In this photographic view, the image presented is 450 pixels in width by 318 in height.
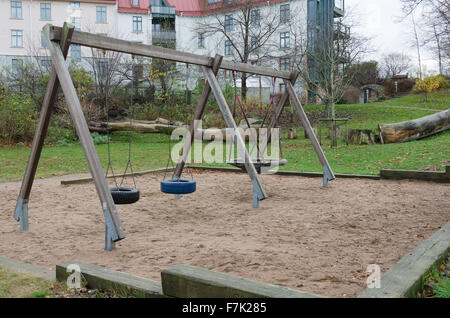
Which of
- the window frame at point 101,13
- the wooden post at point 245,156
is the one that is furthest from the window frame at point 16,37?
the wooden post at point 245,156

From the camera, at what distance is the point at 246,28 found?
22672 millimetres

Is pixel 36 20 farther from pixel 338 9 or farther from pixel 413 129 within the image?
pixel 413 129

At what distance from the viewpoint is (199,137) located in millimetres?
18391

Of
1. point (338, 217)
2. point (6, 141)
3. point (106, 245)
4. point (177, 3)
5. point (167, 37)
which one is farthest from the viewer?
point (177, 3)

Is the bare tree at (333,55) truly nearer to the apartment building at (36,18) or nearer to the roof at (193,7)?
the roof at (193,7)

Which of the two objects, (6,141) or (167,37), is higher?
(167,37)

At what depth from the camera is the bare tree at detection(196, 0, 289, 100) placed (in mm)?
23141

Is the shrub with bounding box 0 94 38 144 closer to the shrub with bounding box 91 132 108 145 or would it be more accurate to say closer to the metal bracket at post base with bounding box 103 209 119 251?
the shrub with bounding box 91 132 108 145

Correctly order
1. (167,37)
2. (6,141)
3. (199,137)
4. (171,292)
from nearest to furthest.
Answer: (171,292) → (6,141) → (199,137) → (167,37)

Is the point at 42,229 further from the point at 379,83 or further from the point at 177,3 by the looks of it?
the point at 379,83

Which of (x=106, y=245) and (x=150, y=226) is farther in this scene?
(x=150, y=226)

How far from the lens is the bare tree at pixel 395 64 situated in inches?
1924
